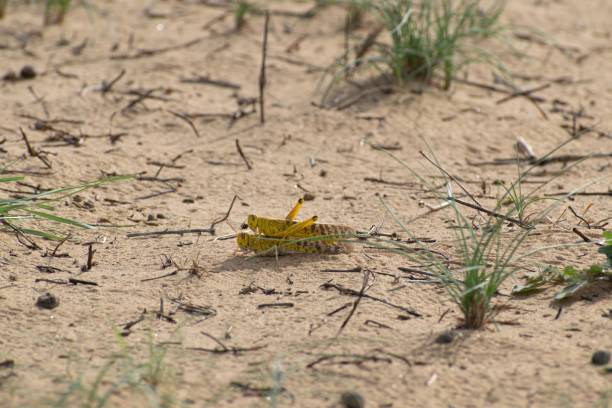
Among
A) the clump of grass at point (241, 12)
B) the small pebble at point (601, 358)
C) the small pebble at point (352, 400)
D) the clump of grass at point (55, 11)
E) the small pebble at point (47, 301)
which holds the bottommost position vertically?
the small pebble at point (47, 301)

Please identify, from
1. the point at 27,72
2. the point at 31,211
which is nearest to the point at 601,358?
the point at 31,211

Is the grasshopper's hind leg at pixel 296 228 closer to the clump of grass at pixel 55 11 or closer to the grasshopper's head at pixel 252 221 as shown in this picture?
the grasshopper's head at pixel 252 221

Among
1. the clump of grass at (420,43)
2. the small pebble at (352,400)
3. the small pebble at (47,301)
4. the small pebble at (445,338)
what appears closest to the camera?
the small pebble at (352,400)

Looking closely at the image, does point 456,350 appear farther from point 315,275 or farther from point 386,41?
point 386,41

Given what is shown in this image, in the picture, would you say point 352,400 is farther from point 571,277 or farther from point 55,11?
point 55,11

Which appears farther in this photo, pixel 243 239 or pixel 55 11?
pixel 55 11

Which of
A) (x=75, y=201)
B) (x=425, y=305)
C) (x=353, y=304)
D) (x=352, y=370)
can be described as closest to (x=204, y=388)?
(x=352, y=370)

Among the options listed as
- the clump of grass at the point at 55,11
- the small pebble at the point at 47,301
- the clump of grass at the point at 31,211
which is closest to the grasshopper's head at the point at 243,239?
the clump of grass at the point at 31,211

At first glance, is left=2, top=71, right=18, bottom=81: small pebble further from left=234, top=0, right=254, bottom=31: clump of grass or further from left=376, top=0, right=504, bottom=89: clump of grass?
left=376, top=0, right=504, bottom=89: clump of grass
